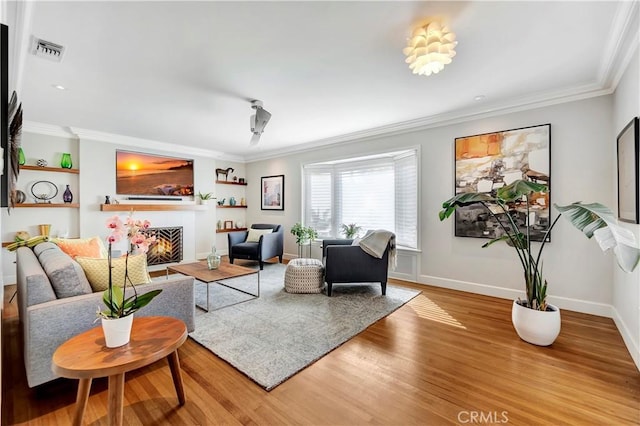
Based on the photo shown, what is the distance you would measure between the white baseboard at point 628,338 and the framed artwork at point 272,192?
17.6 feet

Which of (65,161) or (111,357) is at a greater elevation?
(65,161)

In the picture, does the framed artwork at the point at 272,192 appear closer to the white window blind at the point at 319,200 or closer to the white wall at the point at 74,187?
the white window blind at the point at 319,200

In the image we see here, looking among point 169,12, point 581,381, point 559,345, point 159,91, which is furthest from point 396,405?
point 159,91

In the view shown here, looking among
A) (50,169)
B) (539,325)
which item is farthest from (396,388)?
(50,169)

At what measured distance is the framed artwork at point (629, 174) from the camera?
2074mm

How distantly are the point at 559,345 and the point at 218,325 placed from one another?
10.3ft

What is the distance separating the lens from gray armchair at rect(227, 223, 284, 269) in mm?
5148

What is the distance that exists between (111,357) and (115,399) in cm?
20

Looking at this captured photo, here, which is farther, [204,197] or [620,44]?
[204,197]

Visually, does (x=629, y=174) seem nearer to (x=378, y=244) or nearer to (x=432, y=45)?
(x=432, y=45)

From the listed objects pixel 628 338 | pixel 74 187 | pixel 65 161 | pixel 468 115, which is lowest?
pixel 628 338

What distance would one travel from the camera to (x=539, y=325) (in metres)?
2.34

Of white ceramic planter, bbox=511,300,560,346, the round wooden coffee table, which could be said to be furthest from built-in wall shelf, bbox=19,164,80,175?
white ceramic planter, bbox=511,300,560,346

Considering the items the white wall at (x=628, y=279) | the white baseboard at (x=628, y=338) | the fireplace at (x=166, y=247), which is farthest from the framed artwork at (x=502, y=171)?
the fireplace at (x=166, y=247)
